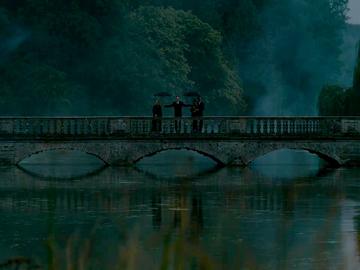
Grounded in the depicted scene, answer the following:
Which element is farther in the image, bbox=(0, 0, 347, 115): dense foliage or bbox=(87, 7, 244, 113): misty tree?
bbox=(87, 7, 244, 113): misty tree

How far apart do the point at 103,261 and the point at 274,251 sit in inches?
165

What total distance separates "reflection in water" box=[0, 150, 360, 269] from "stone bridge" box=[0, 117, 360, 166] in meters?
1.06

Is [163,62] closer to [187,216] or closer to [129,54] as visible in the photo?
[129,54]

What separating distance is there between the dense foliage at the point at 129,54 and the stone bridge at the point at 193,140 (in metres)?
24.9

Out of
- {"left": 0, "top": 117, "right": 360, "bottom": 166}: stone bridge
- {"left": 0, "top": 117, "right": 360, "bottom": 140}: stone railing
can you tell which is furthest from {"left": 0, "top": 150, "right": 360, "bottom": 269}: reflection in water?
{"left": 0, "top": 117, "right": 360, "bottom": 140}: stone railing

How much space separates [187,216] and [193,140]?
821 inches

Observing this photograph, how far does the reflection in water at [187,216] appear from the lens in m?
20.5

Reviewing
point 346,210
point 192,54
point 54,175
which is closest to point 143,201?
point 346,210

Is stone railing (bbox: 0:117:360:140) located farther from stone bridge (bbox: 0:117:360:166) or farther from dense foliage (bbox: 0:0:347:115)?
dense foliage (bbox: 0:0:347:115)

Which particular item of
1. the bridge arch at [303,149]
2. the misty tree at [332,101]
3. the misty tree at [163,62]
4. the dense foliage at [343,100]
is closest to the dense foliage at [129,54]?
the misty tree at [163,62]

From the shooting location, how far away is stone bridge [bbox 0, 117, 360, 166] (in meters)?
50.9

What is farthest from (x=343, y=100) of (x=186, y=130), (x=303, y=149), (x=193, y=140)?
(x=193, y=140)

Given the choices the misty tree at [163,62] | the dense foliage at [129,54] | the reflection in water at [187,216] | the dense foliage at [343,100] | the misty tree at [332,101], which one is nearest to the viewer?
the reflection in water at [187,216]

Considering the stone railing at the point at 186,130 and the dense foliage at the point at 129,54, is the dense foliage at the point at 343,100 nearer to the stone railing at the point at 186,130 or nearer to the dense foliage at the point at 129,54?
the stone railing at the point at 186,130
